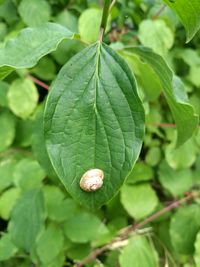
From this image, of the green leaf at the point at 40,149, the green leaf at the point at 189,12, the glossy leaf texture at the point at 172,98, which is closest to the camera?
the green leaf at the point at 189,12

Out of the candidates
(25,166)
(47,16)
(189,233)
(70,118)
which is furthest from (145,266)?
(47,16)

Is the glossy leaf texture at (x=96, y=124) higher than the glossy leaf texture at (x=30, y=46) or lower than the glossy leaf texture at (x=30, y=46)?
lower

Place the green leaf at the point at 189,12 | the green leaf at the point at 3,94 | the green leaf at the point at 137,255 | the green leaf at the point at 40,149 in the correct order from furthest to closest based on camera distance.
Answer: the green leaf at the point at 3,94
the green leaf at the point at 137,255
the green leaf at the point at 40,149
the green leaf at the point at 189,12

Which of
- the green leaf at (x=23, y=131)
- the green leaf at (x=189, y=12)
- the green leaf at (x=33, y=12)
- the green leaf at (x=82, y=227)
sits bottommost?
the green leaf at (x=82, y=227)

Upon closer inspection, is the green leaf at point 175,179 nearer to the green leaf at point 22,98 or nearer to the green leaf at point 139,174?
the green leaf at point 139,174

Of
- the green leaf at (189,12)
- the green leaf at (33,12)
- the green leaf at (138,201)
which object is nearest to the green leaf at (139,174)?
the green leaf at (138,201)

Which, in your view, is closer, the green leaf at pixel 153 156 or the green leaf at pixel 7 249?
the green leaf at pixel 7 249

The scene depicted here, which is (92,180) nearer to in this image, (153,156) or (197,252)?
(197,252)

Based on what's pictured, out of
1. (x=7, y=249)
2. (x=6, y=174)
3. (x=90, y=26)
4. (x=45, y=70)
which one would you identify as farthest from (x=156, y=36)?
(x=7, y=249)
